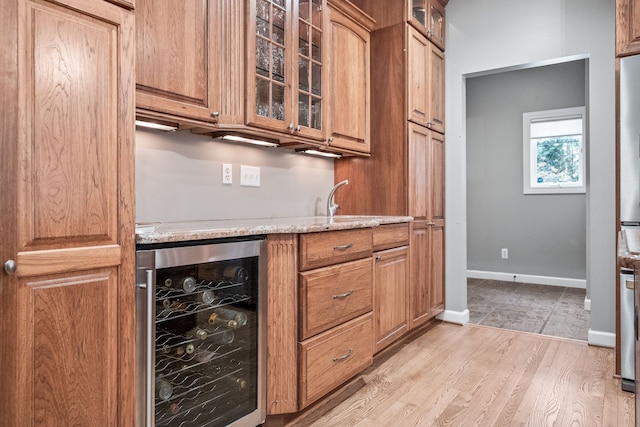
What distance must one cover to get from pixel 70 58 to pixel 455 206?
2999mm

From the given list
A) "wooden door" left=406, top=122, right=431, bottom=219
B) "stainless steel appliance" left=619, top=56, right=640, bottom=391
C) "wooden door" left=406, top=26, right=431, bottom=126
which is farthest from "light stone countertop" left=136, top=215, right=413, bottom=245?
"stainless steel appliance" left=619, top=56, right=640, bottom=391

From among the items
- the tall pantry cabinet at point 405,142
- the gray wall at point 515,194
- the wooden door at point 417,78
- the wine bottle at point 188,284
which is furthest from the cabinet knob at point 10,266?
the gray wall at point 515,194

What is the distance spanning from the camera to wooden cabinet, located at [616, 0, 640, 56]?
225 centimetres

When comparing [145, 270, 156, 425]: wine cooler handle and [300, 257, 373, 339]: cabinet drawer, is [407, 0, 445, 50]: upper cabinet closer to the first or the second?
[300, 257, 373, 339]: cabinet drawer

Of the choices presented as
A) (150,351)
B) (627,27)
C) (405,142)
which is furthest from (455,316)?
(150,351)

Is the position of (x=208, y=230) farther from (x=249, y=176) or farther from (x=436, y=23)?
(x=436, y=23)

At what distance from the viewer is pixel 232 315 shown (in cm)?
159

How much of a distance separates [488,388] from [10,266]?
7.40 ft

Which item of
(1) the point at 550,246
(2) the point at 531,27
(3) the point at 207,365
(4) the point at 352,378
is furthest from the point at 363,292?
(1) the point at 550,246

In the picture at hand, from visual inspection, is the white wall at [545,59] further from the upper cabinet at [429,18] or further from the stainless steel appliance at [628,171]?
the stainless steel appliance at [628,171]

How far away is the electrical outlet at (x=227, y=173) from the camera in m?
2.19

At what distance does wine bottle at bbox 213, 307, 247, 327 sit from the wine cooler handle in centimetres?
28

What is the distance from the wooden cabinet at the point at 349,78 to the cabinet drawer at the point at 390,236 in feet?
2.03

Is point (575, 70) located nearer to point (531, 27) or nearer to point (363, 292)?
point (531, 27)
